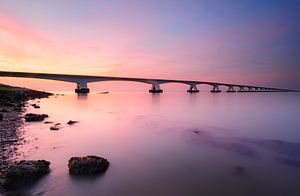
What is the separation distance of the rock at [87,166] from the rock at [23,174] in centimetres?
79

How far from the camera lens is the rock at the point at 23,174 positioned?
17.0 feet

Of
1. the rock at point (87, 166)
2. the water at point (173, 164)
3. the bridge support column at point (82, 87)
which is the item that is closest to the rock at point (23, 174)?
the water at point (173, 164)

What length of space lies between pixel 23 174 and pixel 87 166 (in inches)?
64.2

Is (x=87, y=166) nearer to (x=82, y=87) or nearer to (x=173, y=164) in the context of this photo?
(x=173, y=164)

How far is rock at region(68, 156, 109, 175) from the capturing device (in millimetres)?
6157

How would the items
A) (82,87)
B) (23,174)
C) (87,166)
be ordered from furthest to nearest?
(82,87) → (87,166) → (23,174)

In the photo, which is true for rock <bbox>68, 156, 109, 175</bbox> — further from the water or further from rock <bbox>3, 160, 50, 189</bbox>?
rock <bbox>3, 160, 50, 189</bbox>

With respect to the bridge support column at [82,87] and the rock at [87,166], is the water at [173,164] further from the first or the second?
the bridge support column at [82,87]

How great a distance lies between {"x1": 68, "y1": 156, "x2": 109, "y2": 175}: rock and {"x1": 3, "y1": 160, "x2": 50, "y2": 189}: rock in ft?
2.59

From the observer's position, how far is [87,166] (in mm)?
6289

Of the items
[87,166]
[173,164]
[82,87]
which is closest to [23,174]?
[87,166]

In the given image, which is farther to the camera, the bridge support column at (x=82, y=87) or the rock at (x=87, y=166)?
the bridge support column at (x=82, y=87)

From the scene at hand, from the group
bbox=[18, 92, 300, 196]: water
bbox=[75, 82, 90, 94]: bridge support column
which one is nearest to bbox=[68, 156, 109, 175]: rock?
bbox=[18, 92, 300, 196]: water

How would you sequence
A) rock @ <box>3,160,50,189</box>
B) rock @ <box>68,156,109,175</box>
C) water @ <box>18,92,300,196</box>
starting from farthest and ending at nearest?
rock @ <box>68,156,109,175</box> < water @ <box>18,92,300,196</box> < rock @ <box>3,160,50,189</box>
